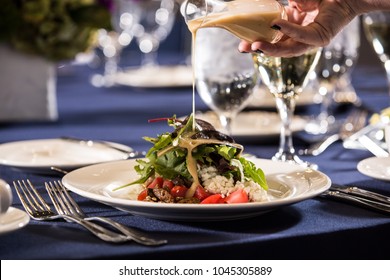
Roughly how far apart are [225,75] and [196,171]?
55 cm

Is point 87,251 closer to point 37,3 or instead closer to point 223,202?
point 223,202

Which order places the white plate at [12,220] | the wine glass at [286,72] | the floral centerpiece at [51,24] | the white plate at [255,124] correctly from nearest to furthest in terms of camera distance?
the white plate at [12,220], the wine glass at [286,72], the white plate at [255,124], the floral centerpiece at [51,24]

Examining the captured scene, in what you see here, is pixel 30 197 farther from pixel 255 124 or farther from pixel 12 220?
pixel 255 124

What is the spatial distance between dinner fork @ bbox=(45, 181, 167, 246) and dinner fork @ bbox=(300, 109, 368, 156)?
65cm

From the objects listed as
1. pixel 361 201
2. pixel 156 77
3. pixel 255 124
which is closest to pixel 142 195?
pixel 361 201

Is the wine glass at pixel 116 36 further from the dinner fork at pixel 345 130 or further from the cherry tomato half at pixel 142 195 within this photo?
the cherry tomato half at pixel 142 195

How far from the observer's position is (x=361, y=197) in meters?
1.28

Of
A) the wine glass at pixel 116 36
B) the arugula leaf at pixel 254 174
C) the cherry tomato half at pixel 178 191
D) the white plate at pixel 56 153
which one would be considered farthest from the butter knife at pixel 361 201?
the wine glass at pixel 116 36

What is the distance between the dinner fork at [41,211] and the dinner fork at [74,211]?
1 centimetres

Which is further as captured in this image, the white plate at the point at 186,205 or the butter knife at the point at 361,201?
the butter knife at the point at 361,201

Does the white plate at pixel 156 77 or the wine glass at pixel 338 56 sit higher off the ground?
the wine glass at pixel 338 56

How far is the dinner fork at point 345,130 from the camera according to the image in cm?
180

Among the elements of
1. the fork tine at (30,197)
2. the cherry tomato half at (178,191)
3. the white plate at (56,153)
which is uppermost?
the cherry tomato half at (178,191)

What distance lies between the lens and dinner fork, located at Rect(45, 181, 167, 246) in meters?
1.01
